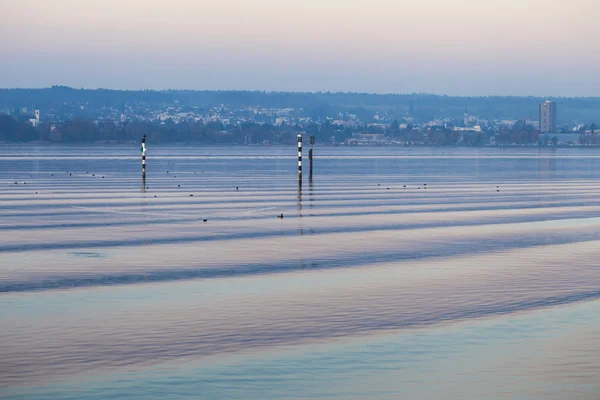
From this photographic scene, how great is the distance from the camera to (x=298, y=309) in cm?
1438

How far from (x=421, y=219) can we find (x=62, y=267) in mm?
15011

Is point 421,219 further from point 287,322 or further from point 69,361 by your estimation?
point 69,361

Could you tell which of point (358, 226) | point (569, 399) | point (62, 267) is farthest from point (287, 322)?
point (358, 226)

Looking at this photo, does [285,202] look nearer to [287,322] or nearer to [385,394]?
[287,322]

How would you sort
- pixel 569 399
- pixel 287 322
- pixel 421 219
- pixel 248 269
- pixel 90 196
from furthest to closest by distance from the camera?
pixel 90 196, pixel 421 219, pixel 248 269, pixel 287 322, pixel 569 399

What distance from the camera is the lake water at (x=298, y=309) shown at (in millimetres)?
10141

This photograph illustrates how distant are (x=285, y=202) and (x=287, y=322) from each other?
27.5m

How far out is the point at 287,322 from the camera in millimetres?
13344

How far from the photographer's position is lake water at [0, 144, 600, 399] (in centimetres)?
1014

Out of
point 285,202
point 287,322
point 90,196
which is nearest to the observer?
point 287,322

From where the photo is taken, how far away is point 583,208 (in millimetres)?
38062

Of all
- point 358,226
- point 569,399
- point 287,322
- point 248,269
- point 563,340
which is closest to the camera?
point 569,399

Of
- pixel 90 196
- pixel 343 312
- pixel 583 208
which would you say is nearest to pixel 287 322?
pixel 343 312

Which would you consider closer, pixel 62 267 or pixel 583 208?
pixel 62 267
